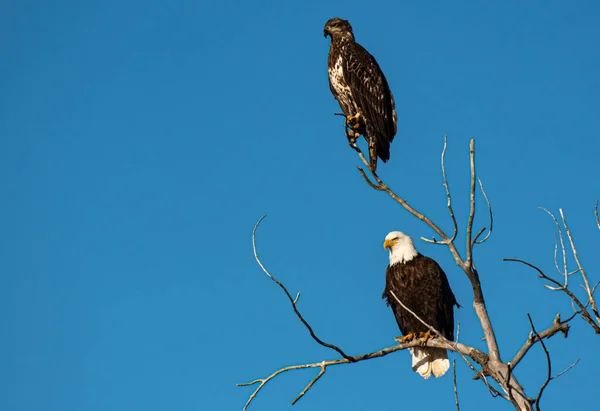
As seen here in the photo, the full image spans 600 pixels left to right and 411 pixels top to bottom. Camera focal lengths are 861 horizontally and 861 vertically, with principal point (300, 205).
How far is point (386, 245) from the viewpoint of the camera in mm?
8352

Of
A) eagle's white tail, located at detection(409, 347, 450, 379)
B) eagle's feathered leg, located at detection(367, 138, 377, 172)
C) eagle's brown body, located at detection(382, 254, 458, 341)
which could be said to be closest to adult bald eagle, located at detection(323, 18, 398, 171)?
eagle's feathered leg, located at detection(367, 138, 377, 172)

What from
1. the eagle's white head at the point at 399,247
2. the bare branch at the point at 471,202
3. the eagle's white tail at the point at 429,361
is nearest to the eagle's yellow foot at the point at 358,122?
the eagle's white head at the point at 399,247

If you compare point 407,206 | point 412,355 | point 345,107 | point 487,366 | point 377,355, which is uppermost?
point 345,107

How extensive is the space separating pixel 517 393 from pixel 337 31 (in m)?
6.11

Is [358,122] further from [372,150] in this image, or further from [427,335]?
[427,335]

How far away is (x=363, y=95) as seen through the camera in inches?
357

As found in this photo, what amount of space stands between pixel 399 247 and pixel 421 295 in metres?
0.57

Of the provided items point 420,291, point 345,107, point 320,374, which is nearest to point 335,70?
point 345,107

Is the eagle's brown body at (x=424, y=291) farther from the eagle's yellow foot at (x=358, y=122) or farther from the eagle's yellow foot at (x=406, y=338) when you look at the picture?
the eagle's yellow foot at (x=358, y=122)

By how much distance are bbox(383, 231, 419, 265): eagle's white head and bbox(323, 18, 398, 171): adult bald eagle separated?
782 millimetres

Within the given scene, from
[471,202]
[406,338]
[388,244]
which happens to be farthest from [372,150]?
[471,202]

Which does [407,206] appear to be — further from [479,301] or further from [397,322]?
[397,322]

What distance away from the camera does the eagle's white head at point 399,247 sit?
8211 millimetres

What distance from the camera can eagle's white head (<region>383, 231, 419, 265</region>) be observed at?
8.21m
